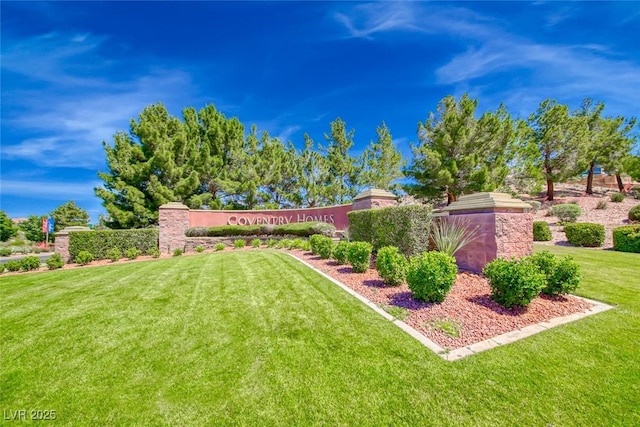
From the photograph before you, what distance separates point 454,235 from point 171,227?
1377cm

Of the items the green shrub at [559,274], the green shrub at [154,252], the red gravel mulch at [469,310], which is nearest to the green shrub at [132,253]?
the green shrub at [154,252]

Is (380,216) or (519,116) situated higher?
(519,116)

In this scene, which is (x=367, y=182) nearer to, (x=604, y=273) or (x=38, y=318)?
(x=604, y=273)

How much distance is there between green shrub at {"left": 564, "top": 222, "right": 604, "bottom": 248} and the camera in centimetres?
1006

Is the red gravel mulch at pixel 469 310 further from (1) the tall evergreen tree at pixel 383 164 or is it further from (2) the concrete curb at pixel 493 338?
(1) the tall evergreen tree at pixel 383 164

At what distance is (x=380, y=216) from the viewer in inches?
302

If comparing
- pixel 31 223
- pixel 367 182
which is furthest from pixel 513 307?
pixel 31 223

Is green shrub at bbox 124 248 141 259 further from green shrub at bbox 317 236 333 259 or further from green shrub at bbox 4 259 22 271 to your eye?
green shrub at bbox 317 236 333 259

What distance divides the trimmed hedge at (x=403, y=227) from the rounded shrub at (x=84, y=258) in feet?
39.3

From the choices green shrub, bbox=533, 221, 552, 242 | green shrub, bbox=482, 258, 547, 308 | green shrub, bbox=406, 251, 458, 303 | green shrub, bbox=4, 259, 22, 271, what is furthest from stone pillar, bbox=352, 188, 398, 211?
green shrub, bbox=4, 259, 22, 271

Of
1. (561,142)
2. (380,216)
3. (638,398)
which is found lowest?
(638,398)

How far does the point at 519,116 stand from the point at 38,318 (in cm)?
3155

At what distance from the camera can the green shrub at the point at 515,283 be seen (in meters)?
3.91

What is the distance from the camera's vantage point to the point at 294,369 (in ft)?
9.43
